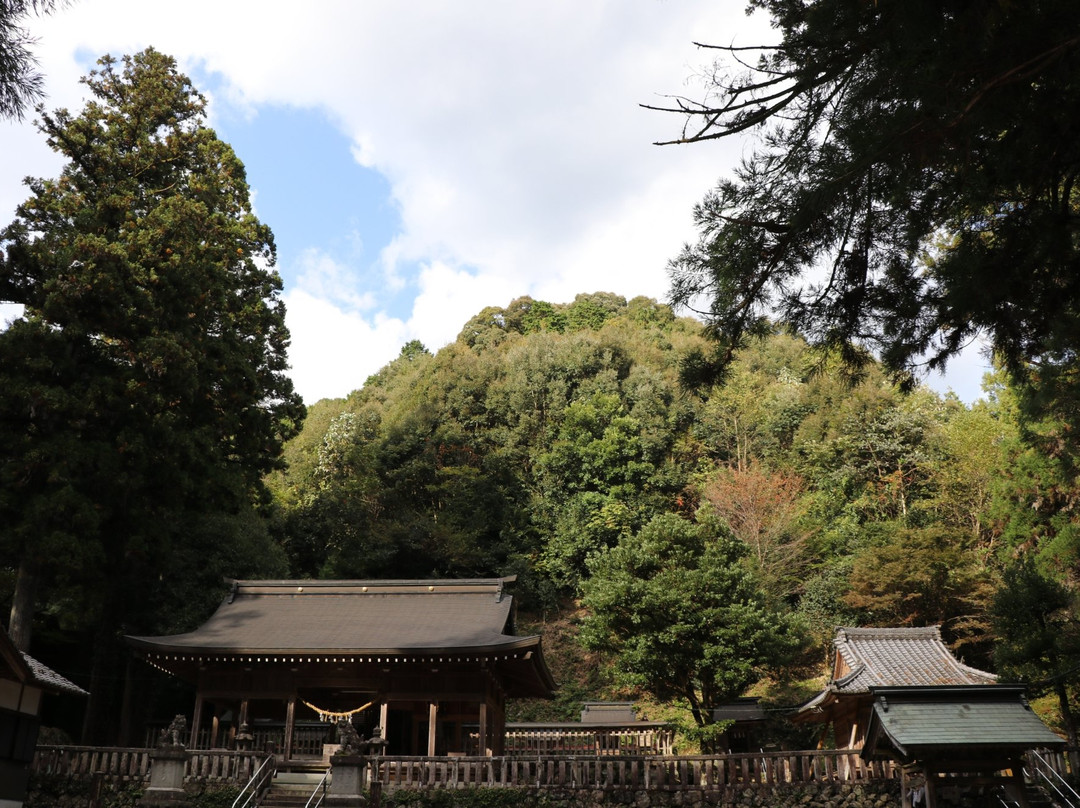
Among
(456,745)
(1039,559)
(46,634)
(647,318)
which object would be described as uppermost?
(647,318)

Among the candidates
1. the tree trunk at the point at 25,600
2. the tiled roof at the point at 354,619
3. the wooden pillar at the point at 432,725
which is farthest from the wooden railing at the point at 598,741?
the tree trunk at the point at 25,600

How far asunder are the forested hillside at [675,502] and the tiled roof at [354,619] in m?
3.13

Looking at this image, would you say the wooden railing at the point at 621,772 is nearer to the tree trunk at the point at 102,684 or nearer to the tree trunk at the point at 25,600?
the tree trunk at the point at 25,600

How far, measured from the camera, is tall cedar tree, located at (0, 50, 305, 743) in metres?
14.3

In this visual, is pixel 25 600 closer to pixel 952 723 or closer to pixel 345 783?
pixel 345 783

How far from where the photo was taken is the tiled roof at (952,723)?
9.34 metres

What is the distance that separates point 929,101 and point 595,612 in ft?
52.2

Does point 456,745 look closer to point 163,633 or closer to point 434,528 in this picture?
point 163,633

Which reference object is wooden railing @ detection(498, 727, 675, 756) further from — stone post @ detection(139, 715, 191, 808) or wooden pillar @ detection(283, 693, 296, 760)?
stone post @ detection(139, 715, 191, 808)

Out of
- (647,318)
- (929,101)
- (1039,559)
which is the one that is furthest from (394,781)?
(647,318)

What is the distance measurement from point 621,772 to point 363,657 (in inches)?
194

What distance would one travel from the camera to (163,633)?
1900 cm

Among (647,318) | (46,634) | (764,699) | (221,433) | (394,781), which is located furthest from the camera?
(647,318)

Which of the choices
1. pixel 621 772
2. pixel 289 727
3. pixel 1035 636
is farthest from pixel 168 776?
pixel 1035 636
